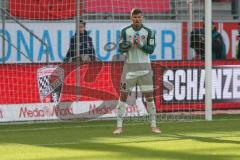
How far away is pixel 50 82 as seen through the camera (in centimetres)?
1492

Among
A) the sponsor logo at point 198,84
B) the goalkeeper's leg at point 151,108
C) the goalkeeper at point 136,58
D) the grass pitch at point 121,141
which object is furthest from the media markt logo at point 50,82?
the goalkeeper's leg at point 151,108

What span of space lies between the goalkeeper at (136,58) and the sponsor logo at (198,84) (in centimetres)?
334

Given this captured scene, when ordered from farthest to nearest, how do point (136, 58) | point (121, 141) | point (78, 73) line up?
point (78, 73) < point (136, 58) < point (121, 141)

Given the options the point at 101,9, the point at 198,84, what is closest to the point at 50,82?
the point at 198,84

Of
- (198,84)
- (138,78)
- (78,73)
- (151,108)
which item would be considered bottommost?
(151,108)

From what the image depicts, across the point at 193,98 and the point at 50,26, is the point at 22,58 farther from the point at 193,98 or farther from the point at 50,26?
the point at 193,98

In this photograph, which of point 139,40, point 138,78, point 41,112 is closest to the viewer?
point 139,40

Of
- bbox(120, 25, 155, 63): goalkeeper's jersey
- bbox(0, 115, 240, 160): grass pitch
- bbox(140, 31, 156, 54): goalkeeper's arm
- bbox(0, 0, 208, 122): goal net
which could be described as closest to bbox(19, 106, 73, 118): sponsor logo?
bbox(0, 0, 208, 122): goal net

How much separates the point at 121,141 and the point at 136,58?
1.59 m

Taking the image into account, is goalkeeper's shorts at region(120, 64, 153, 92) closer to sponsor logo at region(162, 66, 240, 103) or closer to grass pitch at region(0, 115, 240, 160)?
grass pitch at region(0, 115, 240, 160)

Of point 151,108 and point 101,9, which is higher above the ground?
point 101,9

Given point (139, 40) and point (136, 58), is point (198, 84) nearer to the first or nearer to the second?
point (136, 58)

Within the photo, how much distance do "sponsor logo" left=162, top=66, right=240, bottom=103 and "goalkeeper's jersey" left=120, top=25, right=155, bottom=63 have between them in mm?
3548

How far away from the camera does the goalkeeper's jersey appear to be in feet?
40.4
